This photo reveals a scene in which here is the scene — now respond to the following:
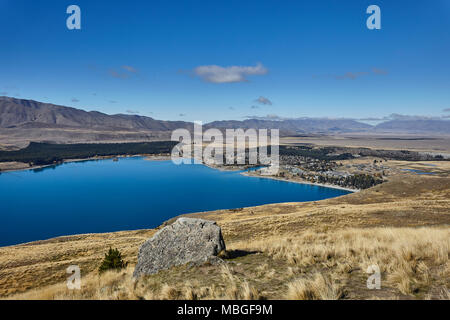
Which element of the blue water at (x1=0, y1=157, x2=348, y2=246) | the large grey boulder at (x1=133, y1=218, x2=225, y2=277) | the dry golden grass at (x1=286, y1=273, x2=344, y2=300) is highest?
the dry golden grass at (x1=286, y1=273, x2=344, y2=300)

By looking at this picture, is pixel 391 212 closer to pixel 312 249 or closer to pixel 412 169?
pixel 312 249

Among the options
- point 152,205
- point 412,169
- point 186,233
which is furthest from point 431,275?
point 412,169

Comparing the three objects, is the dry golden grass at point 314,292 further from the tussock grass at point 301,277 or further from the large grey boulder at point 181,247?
the large grey boulder at point 181,247

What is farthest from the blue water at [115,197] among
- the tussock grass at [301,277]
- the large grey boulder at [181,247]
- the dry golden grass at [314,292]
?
the dry golden grass at [314,292]

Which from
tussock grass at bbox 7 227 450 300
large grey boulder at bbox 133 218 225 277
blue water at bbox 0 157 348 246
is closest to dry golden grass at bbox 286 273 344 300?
tussock grass at bbox 7 227 450 300

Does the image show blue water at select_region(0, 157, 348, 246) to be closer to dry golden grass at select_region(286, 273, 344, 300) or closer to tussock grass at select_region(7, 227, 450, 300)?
tussock grass at select_region(7, 227, 450, 300)

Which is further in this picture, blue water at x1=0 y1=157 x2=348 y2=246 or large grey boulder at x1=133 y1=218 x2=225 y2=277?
blue water at x1=0 y1=157 x2=348 y2=246

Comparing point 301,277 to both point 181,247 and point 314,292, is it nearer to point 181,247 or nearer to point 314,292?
point 314,292
